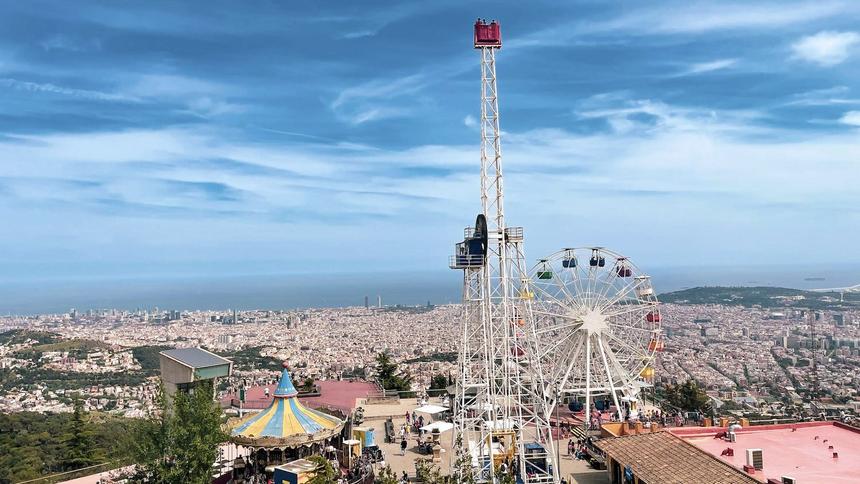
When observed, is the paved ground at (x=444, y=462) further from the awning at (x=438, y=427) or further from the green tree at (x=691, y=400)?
the green tree at (x=691, y=400)

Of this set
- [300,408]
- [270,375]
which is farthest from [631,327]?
[270,375]

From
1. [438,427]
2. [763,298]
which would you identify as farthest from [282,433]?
[763,298]

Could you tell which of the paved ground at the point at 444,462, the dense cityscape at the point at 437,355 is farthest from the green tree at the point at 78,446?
the paved ground at the point at 444,462

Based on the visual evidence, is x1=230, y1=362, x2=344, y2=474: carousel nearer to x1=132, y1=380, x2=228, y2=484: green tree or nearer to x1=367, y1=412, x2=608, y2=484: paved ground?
x1=132, y1=380, x2=228, y2=484: green tree

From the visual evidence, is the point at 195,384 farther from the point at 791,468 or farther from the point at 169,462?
the point at 791,468

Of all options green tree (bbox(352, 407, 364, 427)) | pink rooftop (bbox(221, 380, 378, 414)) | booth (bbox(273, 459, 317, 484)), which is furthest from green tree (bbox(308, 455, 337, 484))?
pink rooftop (bbox(221, 380, 378, 414))

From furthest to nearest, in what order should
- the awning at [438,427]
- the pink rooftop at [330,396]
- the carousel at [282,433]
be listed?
the pink rooftop at [330,396]
the awning at [438,427]
the carousel at [282,433]
